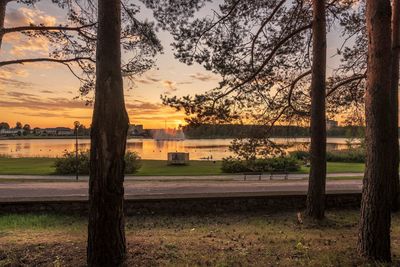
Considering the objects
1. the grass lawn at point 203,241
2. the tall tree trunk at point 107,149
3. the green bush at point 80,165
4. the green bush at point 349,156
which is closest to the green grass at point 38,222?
the grass lawn at point 203,241

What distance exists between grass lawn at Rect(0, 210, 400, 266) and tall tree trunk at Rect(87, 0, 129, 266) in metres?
0.49

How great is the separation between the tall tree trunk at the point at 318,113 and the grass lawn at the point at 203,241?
76 cm

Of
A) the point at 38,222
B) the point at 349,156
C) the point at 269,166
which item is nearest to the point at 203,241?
the point at 38,222

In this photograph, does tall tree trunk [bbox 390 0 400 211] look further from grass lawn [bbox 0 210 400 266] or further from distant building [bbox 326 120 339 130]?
distant building [bbox 326 120 339 130]

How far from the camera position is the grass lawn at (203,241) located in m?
6.10

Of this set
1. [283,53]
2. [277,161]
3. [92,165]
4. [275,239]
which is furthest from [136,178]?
[92,165]

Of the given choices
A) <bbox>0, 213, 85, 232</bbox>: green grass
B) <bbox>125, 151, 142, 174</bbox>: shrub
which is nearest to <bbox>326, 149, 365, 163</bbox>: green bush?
<bbox>125, 151, 142, 174</bbox>: shrub

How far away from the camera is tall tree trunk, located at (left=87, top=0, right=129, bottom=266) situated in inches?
225

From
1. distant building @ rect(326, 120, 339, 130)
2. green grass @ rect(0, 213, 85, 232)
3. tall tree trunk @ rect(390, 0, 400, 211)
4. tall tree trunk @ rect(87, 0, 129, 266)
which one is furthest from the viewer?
distant building @ rect(326, 120, 339, 130)

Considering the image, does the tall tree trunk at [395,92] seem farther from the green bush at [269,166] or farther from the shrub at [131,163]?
the shrub at [131,163]

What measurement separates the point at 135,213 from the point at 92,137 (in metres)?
6.39

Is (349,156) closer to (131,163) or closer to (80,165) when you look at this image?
(131,163)

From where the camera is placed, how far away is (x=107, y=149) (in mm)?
5711

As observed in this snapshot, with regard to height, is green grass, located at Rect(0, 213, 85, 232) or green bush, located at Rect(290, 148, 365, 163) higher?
green bush, located at Rect(290, 148, 365, 163)
